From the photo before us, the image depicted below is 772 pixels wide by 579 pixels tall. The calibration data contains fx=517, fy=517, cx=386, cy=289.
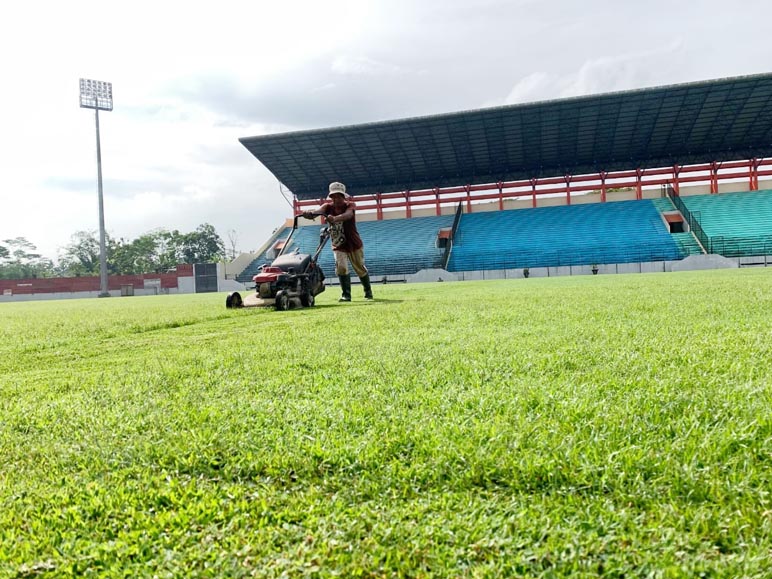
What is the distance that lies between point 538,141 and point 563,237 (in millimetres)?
6524

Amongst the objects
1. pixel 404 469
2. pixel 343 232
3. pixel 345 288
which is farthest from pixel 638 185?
pixel 404 469

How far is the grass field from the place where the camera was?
2.85 ft

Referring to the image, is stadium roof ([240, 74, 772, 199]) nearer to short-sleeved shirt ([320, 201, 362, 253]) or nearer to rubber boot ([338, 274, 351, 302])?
short-sleeved shirt ([320, 201, 362, 253])

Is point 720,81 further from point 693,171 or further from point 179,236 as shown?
point 179,236

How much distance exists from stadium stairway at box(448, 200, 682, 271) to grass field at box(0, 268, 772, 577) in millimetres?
31610

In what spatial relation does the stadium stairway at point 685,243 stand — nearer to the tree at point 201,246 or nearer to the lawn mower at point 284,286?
the lawn mower at point 284,286

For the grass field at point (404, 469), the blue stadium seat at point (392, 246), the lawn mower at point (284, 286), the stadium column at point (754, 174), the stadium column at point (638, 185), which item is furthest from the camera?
the stadium column at point (638, 185)

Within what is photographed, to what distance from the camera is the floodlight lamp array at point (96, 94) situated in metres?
40.6

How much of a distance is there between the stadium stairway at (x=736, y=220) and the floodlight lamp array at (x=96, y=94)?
4407 cm

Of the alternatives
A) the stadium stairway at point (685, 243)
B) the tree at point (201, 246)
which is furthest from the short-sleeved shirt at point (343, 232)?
the tree at point (201, 246)

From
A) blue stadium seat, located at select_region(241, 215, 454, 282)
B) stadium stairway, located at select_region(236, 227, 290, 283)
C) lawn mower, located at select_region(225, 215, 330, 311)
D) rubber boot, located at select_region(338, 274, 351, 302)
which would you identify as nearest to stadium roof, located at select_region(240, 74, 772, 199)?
blue stadium seat, located at select_region(241, 215, 454, 282)

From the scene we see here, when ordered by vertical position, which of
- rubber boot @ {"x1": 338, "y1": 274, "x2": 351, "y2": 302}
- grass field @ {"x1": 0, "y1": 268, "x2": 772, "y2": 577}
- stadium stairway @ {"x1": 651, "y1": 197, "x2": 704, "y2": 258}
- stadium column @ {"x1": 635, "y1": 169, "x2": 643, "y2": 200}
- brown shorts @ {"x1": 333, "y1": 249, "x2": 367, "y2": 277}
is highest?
stadium column @ {"x1": 635, "y1": 169, "x2": 643, "y2": 200}

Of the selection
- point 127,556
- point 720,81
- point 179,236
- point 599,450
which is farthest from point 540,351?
point 179,236

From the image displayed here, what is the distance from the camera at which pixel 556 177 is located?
125ft
